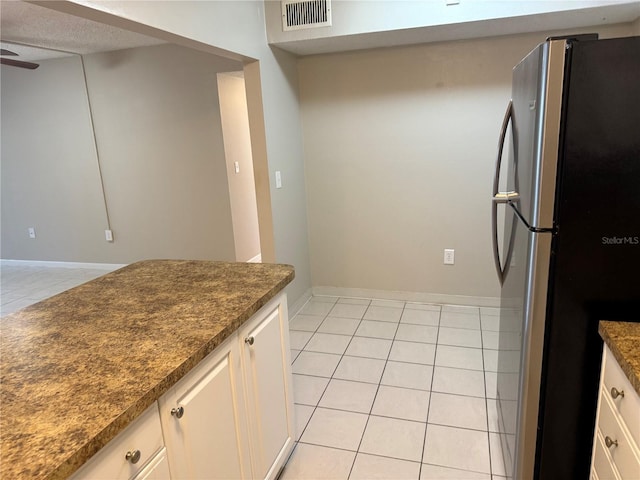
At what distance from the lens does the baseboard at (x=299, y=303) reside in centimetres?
342

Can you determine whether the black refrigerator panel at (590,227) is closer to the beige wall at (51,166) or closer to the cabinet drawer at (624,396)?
the cabinet drawer at (624,396)

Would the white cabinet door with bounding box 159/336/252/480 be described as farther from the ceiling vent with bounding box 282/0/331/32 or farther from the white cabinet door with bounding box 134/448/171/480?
the ceiling vent with bounding box 282/0/331/32

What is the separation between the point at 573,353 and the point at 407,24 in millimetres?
2127

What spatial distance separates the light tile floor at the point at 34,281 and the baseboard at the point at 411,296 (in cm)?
263

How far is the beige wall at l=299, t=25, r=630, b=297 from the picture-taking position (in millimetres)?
3092

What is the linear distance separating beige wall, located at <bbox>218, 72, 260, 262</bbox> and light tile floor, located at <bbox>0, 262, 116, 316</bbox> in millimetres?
1602

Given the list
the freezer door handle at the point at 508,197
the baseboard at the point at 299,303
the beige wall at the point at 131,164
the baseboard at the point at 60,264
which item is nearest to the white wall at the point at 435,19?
the beige wall at the point at 131,164

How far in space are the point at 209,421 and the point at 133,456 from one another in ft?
1.03

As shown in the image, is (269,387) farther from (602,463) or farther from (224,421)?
(602,463)

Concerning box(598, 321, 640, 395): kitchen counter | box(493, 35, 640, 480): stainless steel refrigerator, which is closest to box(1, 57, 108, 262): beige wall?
box(493, 35, 640, 480): stainless steel refrigerator

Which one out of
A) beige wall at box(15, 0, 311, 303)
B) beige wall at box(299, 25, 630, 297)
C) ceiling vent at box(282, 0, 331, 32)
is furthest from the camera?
beige wall at box(299, 25, 630, 297)

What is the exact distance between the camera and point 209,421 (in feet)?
4.06

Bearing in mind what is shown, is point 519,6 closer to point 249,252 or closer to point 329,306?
point 329,306

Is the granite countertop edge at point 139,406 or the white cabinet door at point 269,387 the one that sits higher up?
the granite countertop edge at point 139,406
